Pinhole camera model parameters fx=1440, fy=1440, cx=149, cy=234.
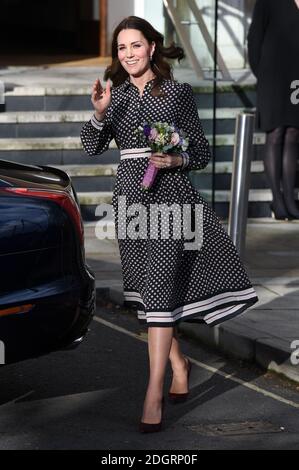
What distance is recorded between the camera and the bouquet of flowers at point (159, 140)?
6762 millimetres

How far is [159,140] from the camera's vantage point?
676 cm

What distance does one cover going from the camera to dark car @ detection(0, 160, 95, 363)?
21.3 ft

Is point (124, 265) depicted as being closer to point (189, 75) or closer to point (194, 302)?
point (194, 302)

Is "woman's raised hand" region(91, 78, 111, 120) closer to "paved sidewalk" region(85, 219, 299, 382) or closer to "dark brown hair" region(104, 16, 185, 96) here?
"dark brown hair" region(104, 16, 185, 96)

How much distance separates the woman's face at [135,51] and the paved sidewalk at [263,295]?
1.95 meters

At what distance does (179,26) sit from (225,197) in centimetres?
172

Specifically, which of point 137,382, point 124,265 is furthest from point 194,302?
A: point 137,382

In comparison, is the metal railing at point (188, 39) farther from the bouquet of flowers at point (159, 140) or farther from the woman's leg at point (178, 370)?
the bouquet of flowers at point (159, 140)

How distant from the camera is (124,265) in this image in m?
7.09

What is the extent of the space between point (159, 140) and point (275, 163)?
19.7ft

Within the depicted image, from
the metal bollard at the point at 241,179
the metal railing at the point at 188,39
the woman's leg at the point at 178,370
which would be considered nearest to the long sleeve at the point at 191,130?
the woman's leg at the point at 178,370

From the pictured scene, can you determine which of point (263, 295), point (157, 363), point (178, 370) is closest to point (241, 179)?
point (263, 295)

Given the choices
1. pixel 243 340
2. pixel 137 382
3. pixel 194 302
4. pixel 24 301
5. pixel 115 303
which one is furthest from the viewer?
pixel 115 303

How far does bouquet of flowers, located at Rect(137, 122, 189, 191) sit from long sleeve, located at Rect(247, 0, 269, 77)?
5538 mm
